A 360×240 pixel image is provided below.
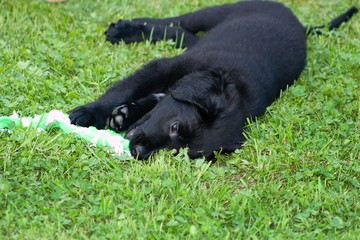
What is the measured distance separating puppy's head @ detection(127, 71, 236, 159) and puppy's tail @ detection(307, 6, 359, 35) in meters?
1.92

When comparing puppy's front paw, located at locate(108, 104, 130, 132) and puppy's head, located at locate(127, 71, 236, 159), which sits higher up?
puppy's head, located at locate(127, 71, 236, 159)

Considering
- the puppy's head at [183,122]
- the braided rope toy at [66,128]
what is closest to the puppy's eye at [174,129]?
→ the puppy's head at [183,122]

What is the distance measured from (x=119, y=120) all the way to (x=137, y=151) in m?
0.46

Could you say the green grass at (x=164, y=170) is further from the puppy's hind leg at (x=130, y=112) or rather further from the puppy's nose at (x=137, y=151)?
the puppy's hind leg at (x=130, y=112)

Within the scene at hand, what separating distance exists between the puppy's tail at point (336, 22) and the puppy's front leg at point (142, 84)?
1.65 meters

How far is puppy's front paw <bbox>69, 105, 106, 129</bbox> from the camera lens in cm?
375

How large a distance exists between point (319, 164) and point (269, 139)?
35cm

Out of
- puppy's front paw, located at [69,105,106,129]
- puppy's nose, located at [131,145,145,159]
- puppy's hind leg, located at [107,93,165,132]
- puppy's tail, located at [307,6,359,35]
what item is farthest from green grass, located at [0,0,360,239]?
puppy's tail, located at [307,6,359,35]

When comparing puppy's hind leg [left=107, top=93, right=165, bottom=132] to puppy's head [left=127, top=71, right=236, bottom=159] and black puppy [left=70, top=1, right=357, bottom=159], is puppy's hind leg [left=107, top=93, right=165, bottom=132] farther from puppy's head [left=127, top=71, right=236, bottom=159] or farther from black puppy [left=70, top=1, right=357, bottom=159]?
puppy's head [left=127, top=71, right=236, bottom=159]

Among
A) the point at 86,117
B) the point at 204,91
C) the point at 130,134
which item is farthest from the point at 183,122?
the point at 86,117

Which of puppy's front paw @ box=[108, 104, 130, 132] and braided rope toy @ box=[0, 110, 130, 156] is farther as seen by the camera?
puppy's front paw @ box=[108, 104, 130, 132]

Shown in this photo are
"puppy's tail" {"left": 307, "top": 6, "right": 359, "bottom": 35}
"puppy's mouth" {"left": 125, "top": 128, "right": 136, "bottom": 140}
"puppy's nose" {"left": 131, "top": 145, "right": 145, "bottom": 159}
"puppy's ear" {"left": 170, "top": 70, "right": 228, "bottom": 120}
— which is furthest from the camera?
"puppy's tail" {"left": 307, "top": 6, "right": 359, "bottom": 35}

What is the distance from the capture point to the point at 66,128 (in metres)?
3.64

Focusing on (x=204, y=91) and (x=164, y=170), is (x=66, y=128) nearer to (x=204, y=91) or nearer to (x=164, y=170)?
(x=164, y=170)
